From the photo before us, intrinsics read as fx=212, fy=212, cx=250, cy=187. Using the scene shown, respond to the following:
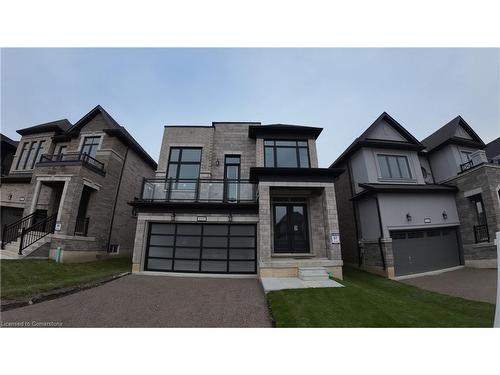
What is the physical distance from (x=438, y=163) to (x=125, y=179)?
23.6 metres

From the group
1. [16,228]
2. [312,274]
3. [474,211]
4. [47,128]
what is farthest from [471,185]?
[47,128]

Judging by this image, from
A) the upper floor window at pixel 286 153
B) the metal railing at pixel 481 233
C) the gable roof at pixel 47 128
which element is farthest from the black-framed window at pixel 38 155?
the metal railing at pixel 481 233

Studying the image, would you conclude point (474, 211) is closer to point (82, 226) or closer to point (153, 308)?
point (153, 308)

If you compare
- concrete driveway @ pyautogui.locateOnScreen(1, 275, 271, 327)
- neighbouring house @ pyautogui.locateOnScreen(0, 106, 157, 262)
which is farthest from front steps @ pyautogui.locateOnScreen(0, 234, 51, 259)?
concrete driveway @ pyautogui.locateOnScreen(1, 275, 271, 327)

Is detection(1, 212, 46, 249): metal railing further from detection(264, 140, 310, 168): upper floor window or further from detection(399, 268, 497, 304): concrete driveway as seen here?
detection(399, 268, 497, 304): concrete driveway

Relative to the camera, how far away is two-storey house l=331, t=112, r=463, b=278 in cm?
1172

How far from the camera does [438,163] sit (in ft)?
51.4

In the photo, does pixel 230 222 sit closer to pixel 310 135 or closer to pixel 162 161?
pixel 162 161

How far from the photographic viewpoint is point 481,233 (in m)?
12.1

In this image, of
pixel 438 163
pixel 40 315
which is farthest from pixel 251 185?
pixel 438 163

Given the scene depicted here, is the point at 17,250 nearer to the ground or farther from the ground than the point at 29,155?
nearer to the ground

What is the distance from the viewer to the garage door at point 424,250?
11.5 meters

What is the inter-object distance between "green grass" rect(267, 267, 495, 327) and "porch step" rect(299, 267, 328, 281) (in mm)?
1303

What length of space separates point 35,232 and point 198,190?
10061mm
